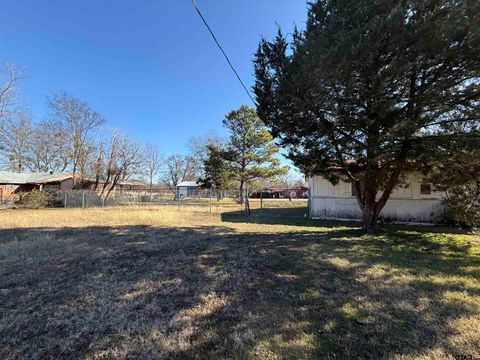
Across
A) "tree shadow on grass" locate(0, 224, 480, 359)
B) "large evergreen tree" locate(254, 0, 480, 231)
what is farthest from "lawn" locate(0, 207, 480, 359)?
Answer: "large evergreen tree" locate(254, 0, 480, 231)

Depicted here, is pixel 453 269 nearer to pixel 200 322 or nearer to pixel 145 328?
pixel 200 322

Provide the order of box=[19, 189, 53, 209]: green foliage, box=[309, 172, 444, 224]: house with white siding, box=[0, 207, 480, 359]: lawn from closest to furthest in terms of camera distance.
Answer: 1. box=[0, 207, 480, 359]: lawn
2. box=[309, 172, 444, 224]: house with white siding
3. box=[19, 189, 53, 209]: green foliage

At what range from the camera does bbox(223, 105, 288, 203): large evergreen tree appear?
86.6 feet

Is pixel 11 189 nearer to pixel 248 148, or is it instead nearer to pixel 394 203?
pixel 248 148

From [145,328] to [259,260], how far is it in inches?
117

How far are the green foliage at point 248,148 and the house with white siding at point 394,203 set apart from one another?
42.3 ft

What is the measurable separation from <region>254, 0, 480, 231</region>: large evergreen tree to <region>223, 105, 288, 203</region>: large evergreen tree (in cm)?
1834

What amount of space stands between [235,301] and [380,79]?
5849 mm

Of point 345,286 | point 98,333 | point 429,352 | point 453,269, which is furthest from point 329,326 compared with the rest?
point 453,269

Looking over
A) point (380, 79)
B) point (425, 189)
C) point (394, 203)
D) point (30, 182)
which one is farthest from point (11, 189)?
point (425, 189)

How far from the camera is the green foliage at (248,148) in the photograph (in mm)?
26391

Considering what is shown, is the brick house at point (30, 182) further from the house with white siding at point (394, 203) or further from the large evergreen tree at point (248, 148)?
the house with white siding at point (394, 203)

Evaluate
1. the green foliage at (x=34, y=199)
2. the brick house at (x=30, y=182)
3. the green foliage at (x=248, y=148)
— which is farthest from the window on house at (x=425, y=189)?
the brick house at (x=30, y=182)

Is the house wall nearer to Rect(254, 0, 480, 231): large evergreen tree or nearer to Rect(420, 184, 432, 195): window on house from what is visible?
Rect(254, 0, 480, 231): large evergreen tree
